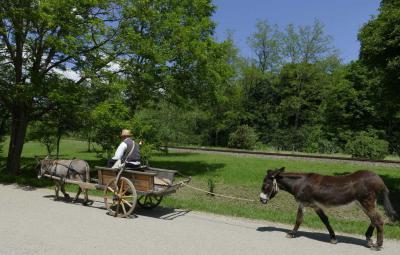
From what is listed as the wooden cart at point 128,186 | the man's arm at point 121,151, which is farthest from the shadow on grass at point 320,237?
the man's arm at point 121,151

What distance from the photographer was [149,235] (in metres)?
8.72

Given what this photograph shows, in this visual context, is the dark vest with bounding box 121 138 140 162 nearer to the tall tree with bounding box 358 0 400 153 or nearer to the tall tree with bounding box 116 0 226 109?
the tall tree with bounding box 116 0 226 109

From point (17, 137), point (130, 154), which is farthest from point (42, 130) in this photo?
point (130, 154)

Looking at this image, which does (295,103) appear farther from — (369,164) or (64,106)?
(64,106)

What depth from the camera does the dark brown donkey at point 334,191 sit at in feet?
26.8

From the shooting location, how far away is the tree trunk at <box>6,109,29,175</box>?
19547mm

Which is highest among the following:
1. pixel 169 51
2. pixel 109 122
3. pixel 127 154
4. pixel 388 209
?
pixel 169 51

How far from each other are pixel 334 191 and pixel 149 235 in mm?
3875

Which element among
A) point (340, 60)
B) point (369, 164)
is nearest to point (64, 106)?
point (369, 164)

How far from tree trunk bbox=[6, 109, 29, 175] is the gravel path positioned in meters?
8.94

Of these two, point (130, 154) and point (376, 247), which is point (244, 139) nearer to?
point (130, 154)

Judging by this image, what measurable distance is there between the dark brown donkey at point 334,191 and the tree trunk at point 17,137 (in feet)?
46.7

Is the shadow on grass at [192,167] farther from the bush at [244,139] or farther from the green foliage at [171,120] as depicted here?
the bush at [244,139]

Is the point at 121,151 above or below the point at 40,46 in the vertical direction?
below
